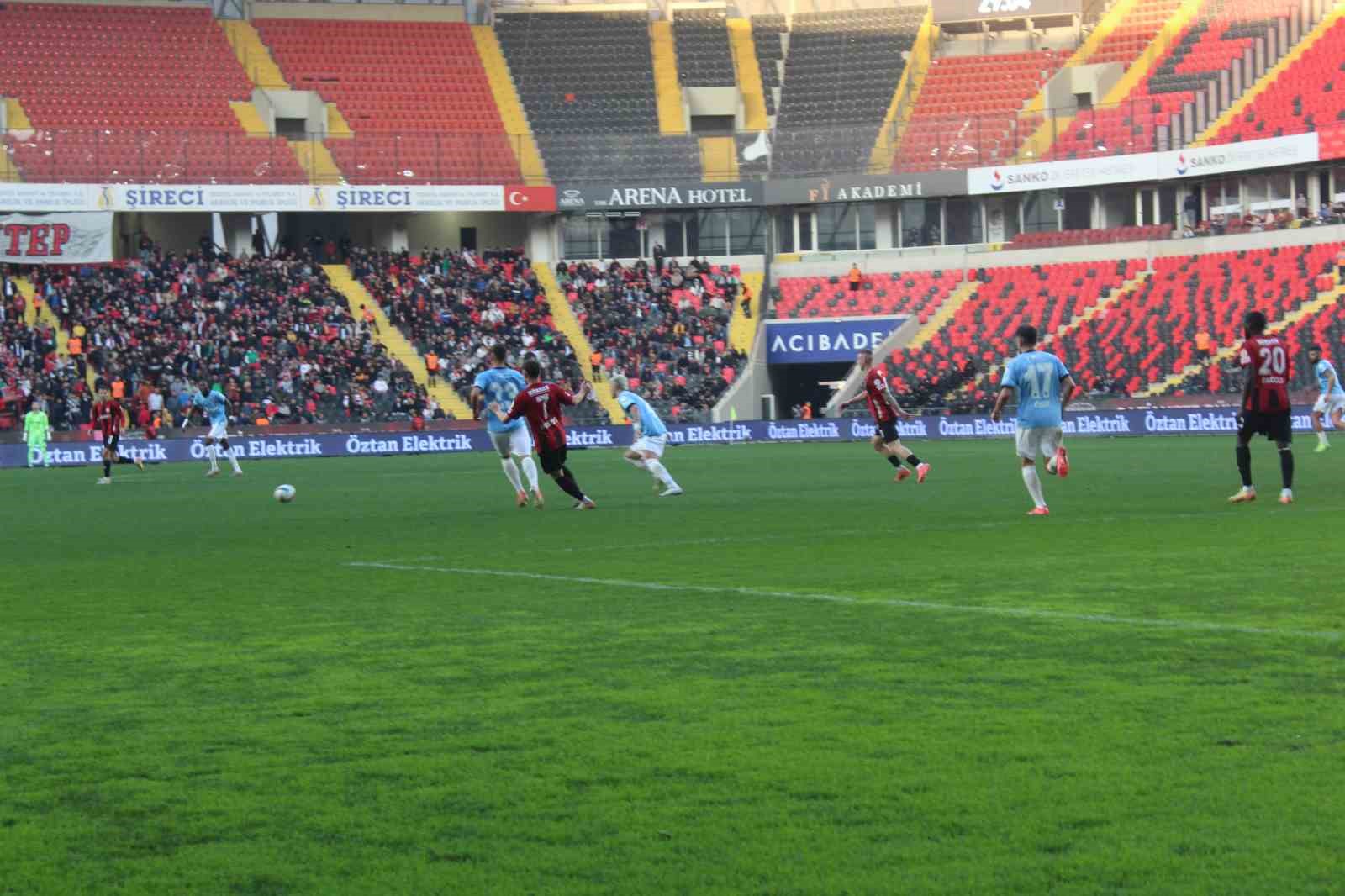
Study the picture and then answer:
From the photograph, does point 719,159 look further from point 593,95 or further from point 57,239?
point 57,239

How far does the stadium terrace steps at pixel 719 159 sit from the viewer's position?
67438 millimetres

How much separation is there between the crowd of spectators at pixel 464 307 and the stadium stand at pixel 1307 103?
22.8 metres

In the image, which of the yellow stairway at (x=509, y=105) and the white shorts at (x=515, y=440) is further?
the yellow stairway at (x=509, y=105)

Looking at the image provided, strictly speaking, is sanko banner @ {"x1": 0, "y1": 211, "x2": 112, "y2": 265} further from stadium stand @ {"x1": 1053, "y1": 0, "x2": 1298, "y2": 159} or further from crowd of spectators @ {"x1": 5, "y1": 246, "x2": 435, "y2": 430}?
stadium stand @ {"x1": 1053, "y1": 0, "x2": 1298, "y2": 159}

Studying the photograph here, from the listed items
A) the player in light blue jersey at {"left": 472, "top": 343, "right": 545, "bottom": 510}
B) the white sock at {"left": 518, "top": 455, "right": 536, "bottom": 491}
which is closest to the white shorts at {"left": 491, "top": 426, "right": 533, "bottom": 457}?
the player in light blue jersey at {"left": 472, "top": 343, "right": 545, "bottom": 510}

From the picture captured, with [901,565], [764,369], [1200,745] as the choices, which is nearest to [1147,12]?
[764,369]

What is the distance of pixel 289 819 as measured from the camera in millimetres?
6414

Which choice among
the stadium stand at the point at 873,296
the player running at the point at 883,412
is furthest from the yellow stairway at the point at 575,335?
the player running at the point at 883,412

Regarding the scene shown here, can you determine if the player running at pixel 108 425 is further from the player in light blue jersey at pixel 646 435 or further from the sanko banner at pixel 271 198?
the sanko banner at pixel 271 198

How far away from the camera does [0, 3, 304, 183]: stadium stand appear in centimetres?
6169

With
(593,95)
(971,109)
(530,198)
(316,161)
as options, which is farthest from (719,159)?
(316,161)

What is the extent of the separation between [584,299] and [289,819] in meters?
59.1

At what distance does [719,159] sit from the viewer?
2677 inches

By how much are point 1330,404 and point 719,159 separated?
32.6m
